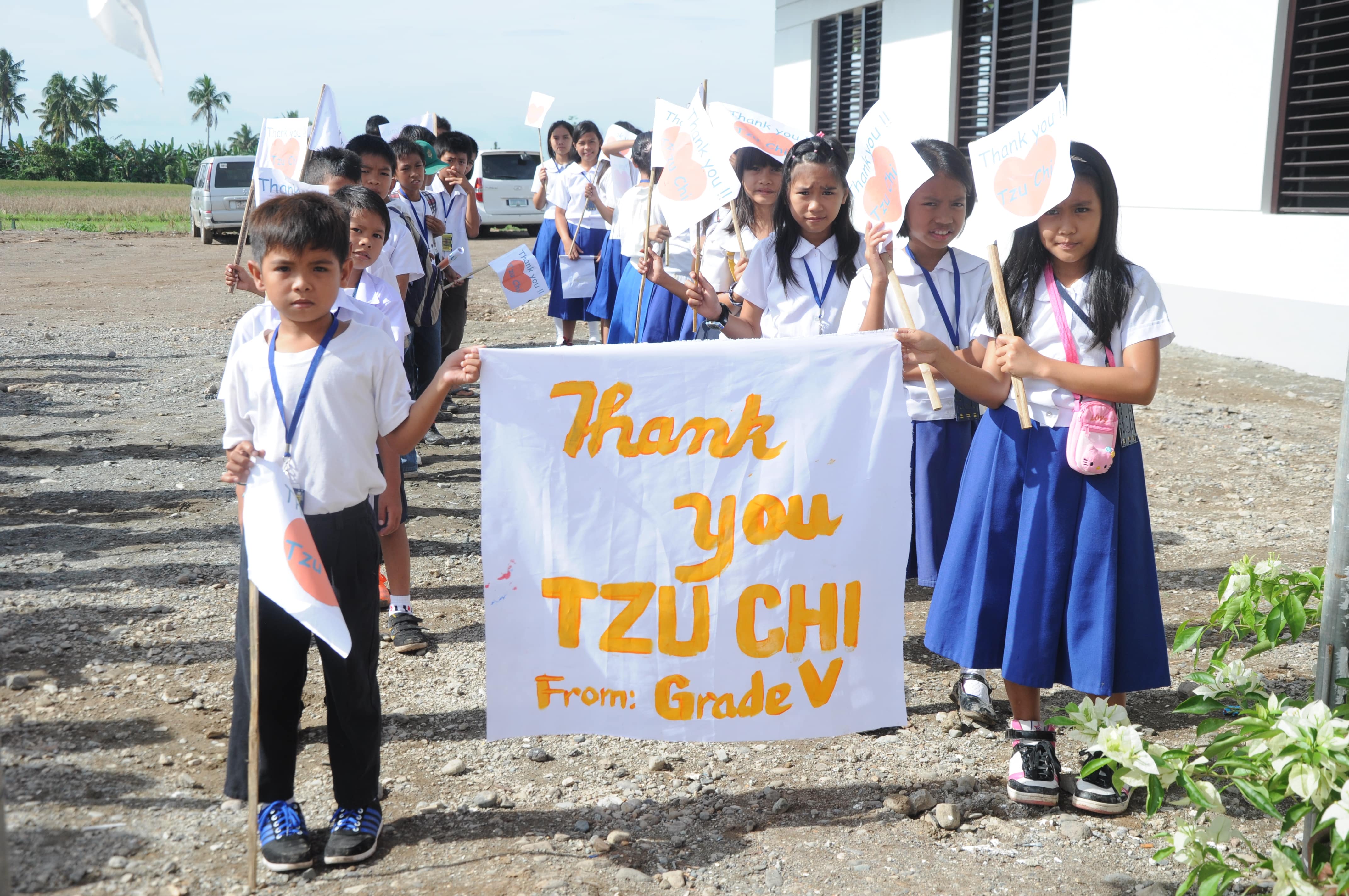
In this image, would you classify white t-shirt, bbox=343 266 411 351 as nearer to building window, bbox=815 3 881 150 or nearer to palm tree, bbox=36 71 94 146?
building window, bbox=815 3 881 150

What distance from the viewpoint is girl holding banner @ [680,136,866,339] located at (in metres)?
3.79

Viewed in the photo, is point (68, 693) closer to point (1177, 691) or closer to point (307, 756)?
point (307, 756)

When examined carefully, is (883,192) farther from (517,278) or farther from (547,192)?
(547,192)

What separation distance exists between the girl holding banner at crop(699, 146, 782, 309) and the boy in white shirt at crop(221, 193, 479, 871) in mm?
2051

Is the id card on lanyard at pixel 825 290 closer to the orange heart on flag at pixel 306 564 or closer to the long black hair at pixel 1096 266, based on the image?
the long black hair at pixel 1096 266

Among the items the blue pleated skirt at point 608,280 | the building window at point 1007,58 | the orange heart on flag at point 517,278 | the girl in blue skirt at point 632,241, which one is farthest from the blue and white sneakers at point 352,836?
the building window at point 1007,58

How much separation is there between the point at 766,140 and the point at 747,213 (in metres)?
0.33

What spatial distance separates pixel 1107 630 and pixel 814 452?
34.3 inches

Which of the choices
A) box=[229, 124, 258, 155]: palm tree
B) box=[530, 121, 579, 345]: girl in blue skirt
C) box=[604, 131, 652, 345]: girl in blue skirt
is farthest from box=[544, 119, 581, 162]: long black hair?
box=[229, 124, 258, 155]: palm tree

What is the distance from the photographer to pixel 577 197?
30.0ft

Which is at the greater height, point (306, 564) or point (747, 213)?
point (747, 213)

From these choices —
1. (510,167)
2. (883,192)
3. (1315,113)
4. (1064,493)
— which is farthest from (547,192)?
(510,167)

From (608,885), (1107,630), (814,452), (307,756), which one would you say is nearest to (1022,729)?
(1107,630)

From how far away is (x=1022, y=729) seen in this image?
3.07 meters
